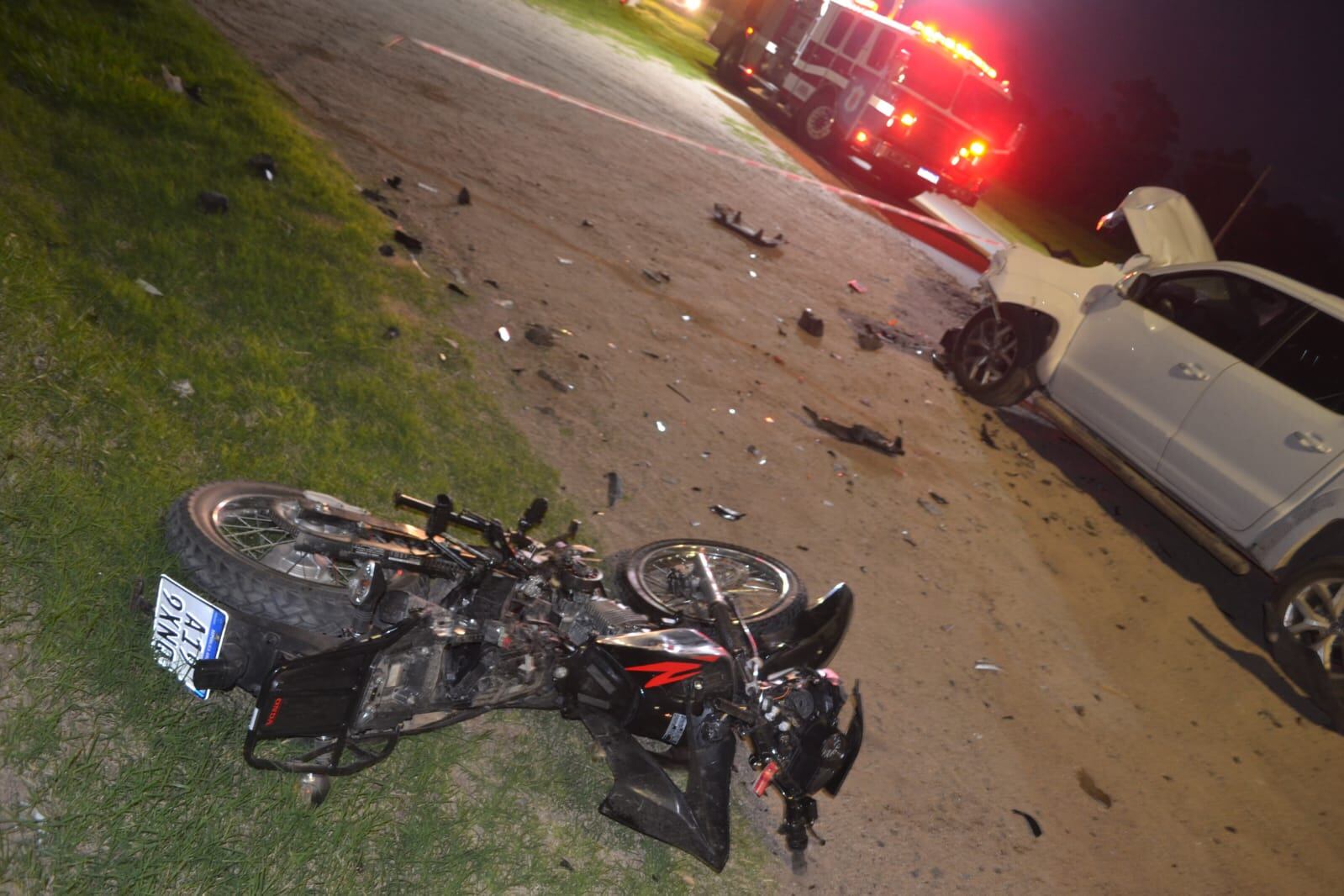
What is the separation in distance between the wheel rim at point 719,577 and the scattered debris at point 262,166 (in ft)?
13.4

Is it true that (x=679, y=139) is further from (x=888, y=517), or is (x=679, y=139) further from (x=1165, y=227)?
(x=888, y=517)

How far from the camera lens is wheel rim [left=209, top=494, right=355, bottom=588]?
315cm

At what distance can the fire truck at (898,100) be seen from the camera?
16.0 metres

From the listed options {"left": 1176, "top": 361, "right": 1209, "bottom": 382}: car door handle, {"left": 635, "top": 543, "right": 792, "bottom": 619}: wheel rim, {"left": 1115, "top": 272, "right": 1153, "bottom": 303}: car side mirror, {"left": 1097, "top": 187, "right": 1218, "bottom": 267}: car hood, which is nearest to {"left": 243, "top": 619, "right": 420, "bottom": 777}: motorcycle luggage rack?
{"left": 635, "top": 543, "right": 792, "bottom": 619}: wheel rim

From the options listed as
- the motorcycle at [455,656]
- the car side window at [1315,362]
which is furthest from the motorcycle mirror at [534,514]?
the car side window at [1315,362]

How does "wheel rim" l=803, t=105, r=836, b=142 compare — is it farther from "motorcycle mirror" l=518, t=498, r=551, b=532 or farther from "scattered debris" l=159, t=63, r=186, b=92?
"motorcycle mirror" l=518, t=498, r=551, b=532

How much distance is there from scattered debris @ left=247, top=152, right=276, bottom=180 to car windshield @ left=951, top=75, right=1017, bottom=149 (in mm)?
13373

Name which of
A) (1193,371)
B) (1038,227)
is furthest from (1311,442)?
(1038,227)

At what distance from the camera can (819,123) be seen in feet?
58.2

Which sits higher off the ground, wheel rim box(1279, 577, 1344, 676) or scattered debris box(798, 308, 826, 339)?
wheel rim box(1279, 577, 1344, 676)

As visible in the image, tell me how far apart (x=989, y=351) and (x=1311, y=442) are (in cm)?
297

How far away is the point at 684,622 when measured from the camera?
11.9 feet

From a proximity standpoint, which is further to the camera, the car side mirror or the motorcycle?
the car side mirror

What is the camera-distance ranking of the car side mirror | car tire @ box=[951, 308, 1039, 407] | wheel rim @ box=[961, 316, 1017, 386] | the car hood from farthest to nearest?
wheel rim @ box=[961, 316, 1017, 386], car tire @ box=[951, 308, 1039, 407], the car hood, the car side mirror
